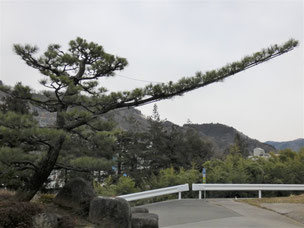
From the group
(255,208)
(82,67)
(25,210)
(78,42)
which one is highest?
(78,42)

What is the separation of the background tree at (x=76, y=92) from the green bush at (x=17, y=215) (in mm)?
872

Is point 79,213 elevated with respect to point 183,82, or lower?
lower

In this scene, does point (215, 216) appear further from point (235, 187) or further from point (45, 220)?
point (45, 220)

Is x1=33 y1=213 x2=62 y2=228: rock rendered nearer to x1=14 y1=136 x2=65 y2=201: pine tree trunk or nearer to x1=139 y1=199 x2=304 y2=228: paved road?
x1=14 y1=136 x2=65 y2=201: pine tree trunk

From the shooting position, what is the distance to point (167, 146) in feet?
93.0

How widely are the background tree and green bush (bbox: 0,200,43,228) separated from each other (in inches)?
34.3

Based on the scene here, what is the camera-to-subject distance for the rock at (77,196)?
5.75 meters

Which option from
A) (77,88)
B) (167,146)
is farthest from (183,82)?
(167,146)

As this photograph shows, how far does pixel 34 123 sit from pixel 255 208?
7.39m

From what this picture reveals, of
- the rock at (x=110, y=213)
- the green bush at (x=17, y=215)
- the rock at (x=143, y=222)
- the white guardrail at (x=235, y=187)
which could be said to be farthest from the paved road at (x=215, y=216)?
the green bush at (x=17, y=215)

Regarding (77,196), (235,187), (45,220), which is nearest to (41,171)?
(77,196)

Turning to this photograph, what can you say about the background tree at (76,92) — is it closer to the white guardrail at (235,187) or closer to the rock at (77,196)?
the rock at (77,196)

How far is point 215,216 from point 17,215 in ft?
17.3

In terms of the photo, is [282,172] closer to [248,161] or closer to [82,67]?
[248,161]
